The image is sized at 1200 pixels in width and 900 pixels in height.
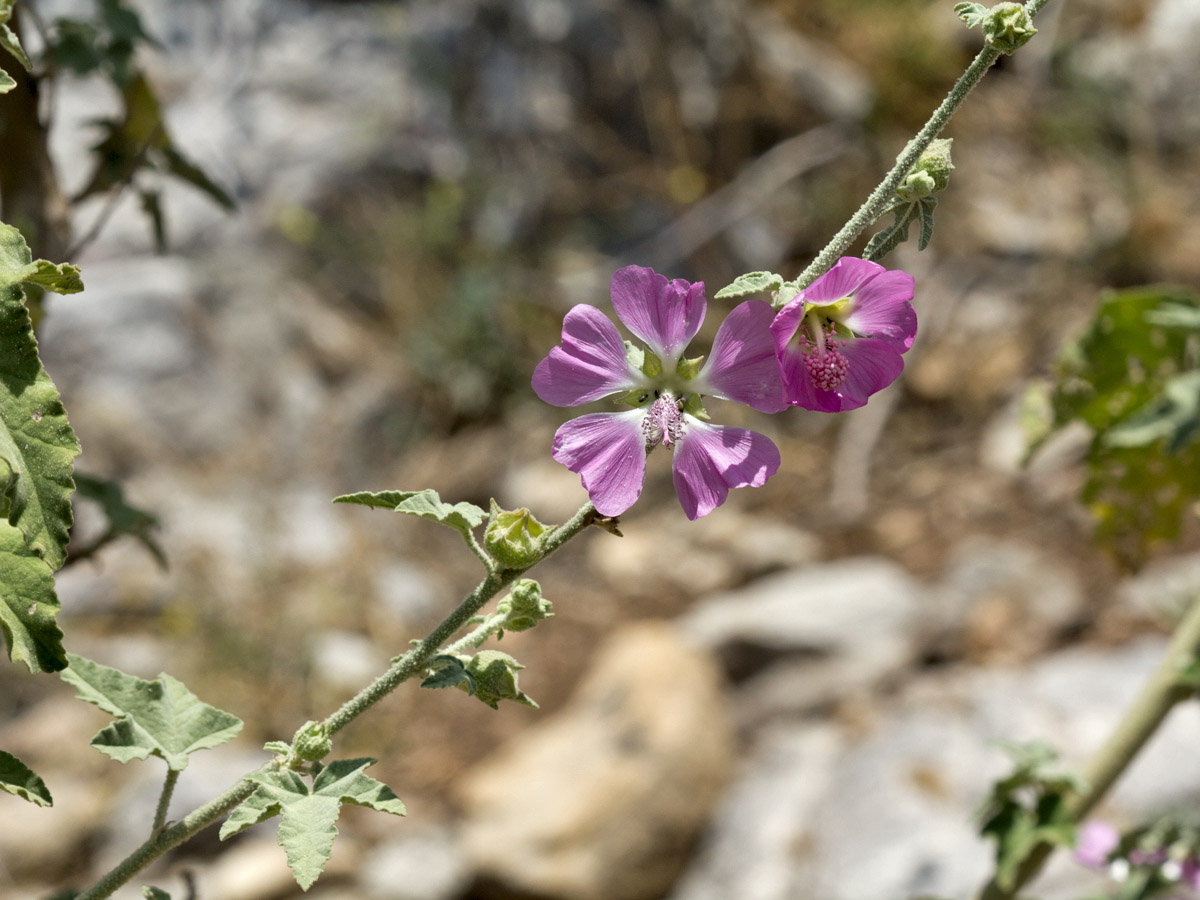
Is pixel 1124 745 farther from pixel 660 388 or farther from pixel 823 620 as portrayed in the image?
pixel 823 620

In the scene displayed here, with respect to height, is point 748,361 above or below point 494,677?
above

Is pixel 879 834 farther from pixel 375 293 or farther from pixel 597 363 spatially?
pixel 375 293

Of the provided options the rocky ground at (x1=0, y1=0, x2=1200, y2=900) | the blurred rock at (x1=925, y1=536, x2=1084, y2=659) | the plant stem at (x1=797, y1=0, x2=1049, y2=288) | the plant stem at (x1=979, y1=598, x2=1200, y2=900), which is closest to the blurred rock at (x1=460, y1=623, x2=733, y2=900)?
the rocky ground at (x1=0, y1=0, x2=1200, y2=900)

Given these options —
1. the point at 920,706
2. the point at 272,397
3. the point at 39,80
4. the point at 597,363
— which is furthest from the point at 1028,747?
the point at 272,397

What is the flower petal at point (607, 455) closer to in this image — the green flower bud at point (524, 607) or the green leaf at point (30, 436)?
the green flower bud at point (524, 607)

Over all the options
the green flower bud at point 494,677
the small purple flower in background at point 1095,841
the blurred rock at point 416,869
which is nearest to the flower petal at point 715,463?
the green flower bud at point 494,677

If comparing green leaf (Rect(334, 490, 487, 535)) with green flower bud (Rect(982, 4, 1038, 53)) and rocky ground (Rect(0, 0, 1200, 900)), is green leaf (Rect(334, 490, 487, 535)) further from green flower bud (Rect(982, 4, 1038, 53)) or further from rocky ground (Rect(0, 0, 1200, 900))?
rocky ground (Rect(0, 0, 1200, 900))

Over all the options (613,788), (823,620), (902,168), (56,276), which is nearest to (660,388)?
(902,168)
